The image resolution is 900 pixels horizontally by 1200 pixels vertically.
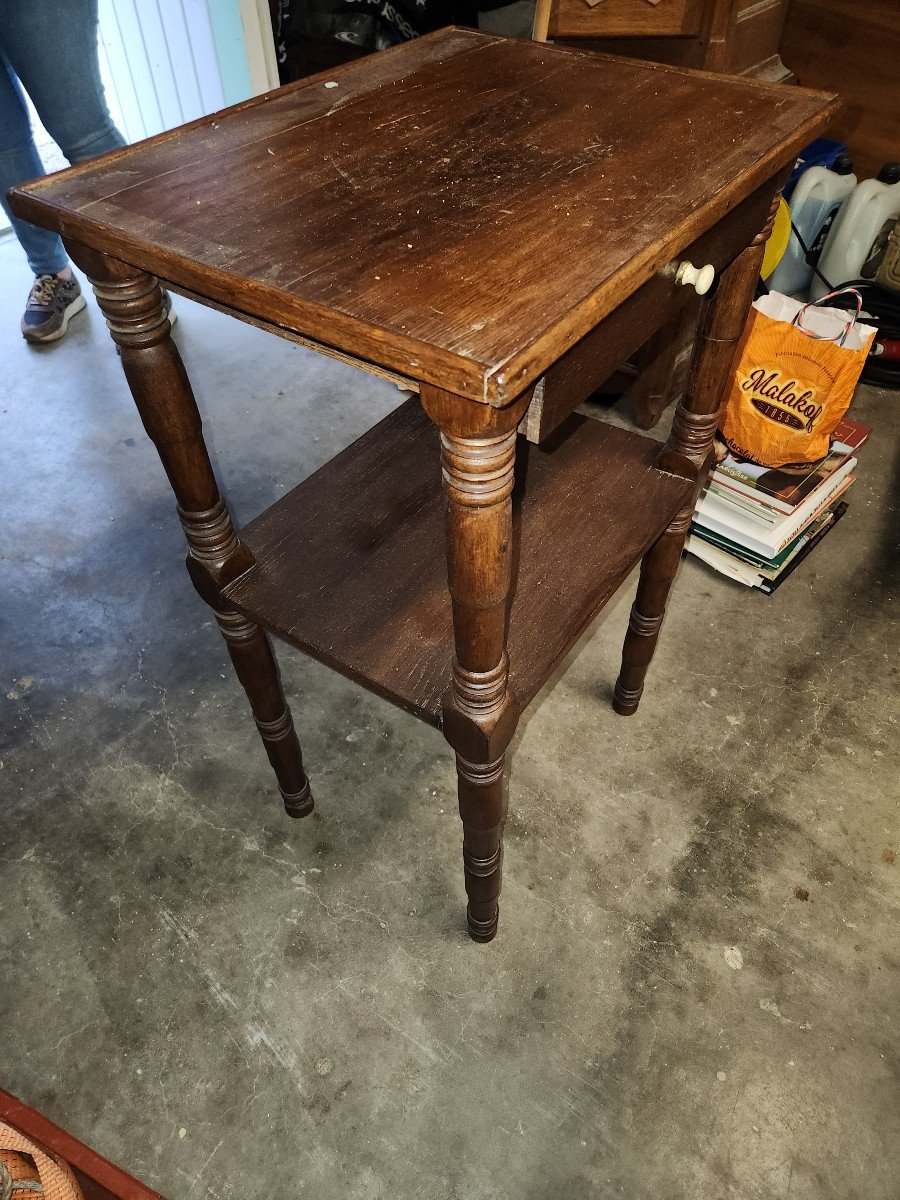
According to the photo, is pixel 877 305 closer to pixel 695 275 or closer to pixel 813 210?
pixel 813 210

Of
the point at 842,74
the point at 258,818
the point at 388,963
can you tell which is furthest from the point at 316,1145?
the point at 842,74

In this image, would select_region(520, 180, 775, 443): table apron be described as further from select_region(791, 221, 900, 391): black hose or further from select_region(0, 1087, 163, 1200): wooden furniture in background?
select_region(791, 221, 900, 391): black hose

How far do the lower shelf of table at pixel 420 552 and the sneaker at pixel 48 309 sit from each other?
1.82 metres

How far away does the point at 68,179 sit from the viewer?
93 cm

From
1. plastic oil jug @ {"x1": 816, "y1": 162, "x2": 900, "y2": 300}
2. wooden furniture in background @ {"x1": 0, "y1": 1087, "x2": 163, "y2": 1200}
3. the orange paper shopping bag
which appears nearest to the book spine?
the orange paper shopping bag

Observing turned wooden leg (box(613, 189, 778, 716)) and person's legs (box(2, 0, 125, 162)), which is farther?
person's legs (box(2, 0, 125, 162))

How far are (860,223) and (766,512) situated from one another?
119 cm

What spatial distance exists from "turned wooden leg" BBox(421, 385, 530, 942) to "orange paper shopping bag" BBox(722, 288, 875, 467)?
3.68 ft

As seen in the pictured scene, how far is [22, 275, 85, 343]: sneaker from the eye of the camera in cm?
267

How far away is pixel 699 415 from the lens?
4.16 ft

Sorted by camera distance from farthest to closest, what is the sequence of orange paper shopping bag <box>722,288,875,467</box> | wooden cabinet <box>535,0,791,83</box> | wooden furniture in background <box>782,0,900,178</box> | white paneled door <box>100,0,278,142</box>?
white paneled door <box>100,0,278,142</box>
wooden furniture in background <box>782,0,900,178</box>
wooden cabinet <box>535,0,791,83</box>
orange paper shopping bag <box>722,288,875,467</box>

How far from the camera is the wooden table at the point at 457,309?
0.74 metres

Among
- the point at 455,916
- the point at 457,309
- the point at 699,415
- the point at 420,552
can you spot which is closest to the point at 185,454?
the point at 420,552

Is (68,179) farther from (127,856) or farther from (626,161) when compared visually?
(127,856)
